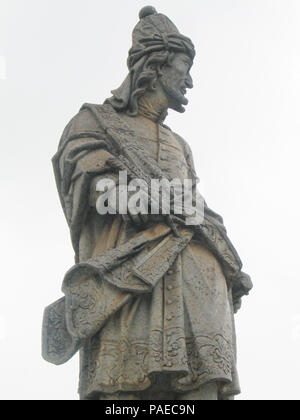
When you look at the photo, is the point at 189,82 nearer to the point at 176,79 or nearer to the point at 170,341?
the point at 176,79

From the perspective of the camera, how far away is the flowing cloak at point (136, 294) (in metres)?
7.61

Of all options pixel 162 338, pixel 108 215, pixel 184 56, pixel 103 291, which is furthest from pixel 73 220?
pixel 184 56

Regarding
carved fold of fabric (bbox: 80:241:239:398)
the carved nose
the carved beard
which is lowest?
carved fold of fabric (bbox: 80:241:239:398)

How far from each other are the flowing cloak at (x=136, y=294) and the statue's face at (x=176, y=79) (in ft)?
4.13

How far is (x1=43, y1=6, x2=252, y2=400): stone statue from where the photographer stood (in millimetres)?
7621

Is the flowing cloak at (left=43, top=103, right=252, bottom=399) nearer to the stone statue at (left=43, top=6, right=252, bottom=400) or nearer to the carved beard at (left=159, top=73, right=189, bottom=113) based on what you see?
the stone statue at (left=43, top=6, right=252, bottom=400)

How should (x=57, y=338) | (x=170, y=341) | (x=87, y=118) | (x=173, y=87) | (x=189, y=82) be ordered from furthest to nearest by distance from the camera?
(x=189, y=82) < (x=173, y=87) < (x=87, y=118) < (x=57, y=338) < (x=170, y=341)

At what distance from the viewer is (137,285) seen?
7938 mm

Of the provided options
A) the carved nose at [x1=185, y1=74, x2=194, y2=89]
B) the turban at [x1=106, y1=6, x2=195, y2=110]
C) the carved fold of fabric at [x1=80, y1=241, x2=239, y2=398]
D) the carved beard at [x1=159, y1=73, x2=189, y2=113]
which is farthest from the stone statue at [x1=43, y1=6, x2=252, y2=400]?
the carved nose at [x1=185, y1=74, x2=194, y2=89]

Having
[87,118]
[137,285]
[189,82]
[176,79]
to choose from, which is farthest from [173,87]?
[137,285]

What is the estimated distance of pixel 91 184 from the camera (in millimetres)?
8773

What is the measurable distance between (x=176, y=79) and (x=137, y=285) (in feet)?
10.9

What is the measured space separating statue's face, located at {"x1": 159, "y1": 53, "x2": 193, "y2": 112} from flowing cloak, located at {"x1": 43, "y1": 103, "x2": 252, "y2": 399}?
49.6 inches

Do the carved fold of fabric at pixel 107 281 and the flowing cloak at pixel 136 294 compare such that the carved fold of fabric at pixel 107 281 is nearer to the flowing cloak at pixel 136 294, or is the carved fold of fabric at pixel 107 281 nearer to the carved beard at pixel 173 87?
the flowing cloak at pixel 136 294
